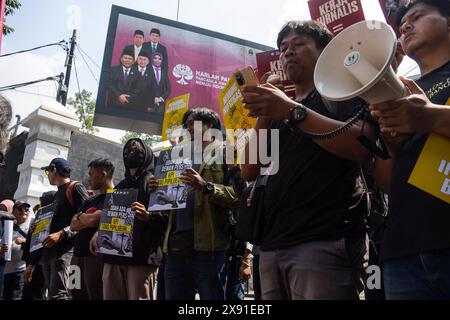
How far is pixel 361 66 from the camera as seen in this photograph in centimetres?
144

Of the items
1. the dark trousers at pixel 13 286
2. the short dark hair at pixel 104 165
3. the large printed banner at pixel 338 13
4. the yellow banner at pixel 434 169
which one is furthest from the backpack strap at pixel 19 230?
the yellow banner at pixel 434 169

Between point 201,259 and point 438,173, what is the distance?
5.55ft

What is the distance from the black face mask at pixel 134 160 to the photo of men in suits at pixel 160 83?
8.82m

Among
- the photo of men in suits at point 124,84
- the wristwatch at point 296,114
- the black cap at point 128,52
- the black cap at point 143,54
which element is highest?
the black cap at point 143,54

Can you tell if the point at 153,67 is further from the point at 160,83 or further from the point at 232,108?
the point at 232,108

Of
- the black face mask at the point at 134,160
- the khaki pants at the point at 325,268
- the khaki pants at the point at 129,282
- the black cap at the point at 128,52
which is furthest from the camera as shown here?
the black cap at the point at 128,52

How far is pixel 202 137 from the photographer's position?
125 inches

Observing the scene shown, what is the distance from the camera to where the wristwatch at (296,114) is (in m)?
1.63

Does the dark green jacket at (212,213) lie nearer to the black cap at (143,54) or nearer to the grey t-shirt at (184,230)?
the grey t-shirt at (184,230)

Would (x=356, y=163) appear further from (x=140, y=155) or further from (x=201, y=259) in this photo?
(x=140, y=155)

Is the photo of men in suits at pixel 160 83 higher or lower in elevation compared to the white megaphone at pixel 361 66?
higher

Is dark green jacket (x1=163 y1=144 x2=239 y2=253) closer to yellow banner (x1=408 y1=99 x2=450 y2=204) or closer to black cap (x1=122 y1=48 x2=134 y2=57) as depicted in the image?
yellow banner (x1=408 y1=99 x2=450 y2=204)

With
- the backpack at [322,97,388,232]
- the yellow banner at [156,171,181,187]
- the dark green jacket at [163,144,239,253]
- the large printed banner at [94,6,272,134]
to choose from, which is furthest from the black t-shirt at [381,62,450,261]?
the large printed banner at [94,6,272,134]

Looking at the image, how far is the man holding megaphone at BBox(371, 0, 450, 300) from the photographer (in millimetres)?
1310
